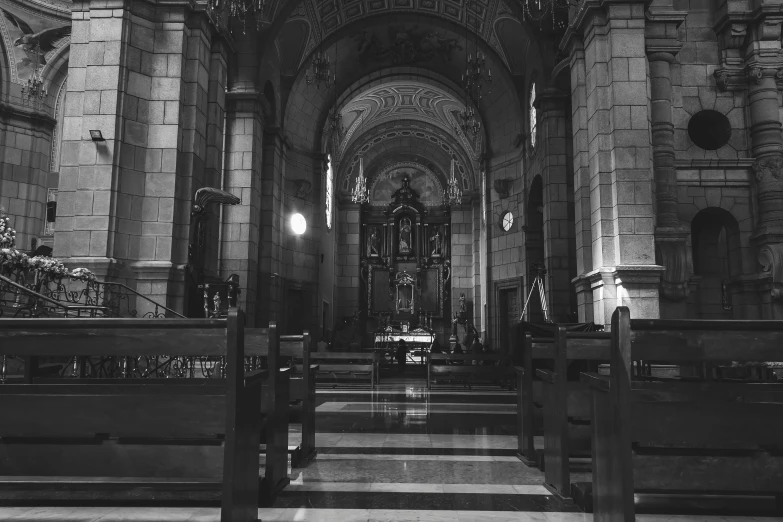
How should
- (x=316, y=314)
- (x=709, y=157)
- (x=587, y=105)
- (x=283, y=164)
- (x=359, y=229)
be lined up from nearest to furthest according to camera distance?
1. (x=587, y=105)
2. (x=709, y=157)
3. (x=283, y=164)
4. (x=316, y=314)
5. (x=359, y=229)

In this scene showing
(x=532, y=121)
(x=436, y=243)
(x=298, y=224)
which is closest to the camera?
(x=532, y=121)

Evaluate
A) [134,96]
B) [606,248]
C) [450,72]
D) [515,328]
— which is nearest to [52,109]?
[134,96]

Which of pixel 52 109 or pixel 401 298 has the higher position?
pixel 52 109

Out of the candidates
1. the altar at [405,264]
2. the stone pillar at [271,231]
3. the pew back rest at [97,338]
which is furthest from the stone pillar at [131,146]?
the altar at [405,264]

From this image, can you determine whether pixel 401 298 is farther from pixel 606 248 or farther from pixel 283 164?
pixel 606 248

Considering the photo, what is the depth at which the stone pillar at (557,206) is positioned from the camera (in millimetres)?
13570

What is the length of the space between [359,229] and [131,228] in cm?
1972

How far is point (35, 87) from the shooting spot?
652 inches

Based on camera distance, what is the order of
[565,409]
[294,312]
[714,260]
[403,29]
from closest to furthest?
1. [565,409]
2. [714,260]
3. [294,312]
4. [403,29]

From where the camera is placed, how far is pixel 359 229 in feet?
94.3

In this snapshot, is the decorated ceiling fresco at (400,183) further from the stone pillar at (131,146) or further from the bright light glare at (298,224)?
the stone pillar at (131,146)

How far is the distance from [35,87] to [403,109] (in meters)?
14.5

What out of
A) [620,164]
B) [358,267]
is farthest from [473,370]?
[358,267]

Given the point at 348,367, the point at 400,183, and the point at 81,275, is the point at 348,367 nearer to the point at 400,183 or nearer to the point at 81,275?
the point at 81,275
